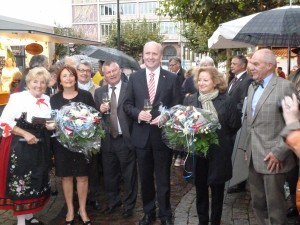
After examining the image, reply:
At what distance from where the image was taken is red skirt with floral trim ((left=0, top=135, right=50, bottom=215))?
14.7 feet

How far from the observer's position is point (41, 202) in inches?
183

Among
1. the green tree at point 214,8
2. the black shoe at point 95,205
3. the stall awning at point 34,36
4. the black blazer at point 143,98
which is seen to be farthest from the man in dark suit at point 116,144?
the green tree at point 214,8

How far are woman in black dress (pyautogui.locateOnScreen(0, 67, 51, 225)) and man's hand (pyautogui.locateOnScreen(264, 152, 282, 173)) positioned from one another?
8.48 feet

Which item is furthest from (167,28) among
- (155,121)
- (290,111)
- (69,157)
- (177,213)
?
(290,111)

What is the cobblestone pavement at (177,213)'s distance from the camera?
A: 4.97m

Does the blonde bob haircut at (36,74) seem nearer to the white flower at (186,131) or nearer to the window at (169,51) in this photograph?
the white flower at (186,131)

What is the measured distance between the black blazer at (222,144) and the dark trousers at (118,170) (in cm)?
138

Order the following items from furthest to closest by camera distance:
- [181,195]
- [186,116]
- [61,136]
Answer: [181,195], [61,136], [186,116]

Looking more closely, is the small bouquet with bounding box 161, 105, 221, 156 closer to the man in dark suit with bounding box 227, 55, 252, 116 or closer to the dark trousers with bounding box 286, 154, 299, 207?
the dark trousers with bounding box 286, 154, 299, 207

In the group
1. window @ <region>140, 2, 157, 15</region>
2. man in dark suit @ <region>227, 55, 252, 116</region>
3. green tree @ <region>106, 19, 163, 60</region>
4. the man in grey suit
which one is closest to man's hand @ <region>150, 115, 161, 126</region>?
the man in grey suit

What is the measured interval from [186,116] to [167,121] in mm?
258

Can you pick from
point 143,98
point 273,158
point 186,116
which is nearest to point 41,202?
point 143,98

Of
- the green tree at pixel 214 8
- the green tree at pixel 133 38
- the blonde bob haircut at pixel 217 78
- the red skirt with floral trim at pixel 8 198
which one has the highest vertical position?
the green tree at pixel 133 38

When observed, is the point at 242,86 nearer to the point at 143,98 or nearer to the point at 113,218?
the point at 143,98
